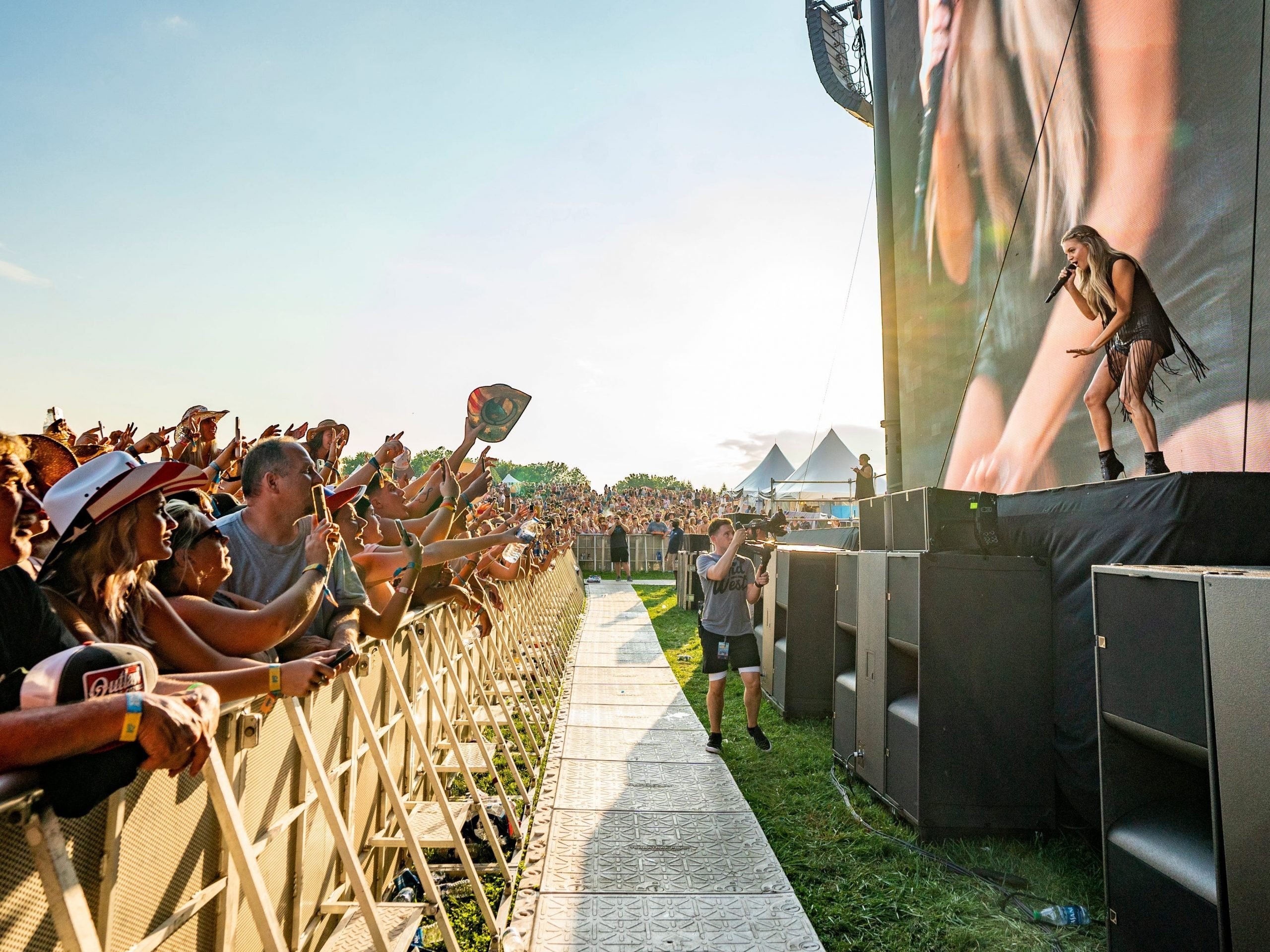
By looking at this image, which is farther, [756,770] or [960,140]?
[960,140]

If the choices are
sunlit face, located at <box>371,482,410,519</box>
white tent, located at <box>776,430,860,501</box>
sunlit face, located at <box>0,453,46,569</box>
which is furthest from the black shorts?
white tent, located at <box>776,430,860,501</box>

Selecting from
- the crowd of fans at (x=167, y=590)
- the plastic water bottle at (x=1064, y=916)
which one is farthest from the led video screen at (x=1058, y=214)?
the crowd of fans at (x=167, y=590)

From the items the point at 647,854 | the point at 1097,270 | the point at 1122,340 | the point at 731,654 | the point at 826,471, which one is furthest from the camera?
the point at 826,471

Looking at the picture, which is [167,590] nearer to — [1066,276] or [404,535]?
[404,535]

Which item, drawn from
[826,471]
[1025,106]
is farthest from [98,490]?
[826,471]

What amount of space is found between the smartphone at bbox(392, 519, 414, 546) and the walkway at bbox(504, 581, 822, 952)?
2187 mm

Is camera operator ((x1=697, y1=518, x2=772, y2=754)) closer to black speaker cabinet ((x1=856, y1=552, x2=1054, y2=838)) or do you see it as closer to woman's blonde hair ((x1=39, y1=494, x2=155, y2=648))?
black speaker cabinet ((x1=856, y1=552, x2=1054, y2=838))

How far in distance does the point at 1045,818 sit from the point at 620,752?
3.62 m

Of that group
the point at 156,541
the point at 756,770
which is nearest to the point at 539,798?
the point at 756,770

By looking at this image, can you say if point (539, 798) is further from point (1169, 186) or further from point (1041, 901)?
point (1169, 186)

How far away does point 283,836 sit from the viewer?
2.77 m

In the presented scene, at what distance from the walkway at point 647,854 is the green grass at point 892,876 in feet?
0.64

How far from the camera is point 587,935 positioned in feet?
12.4

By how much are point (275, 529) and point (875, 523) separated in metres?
5.07
